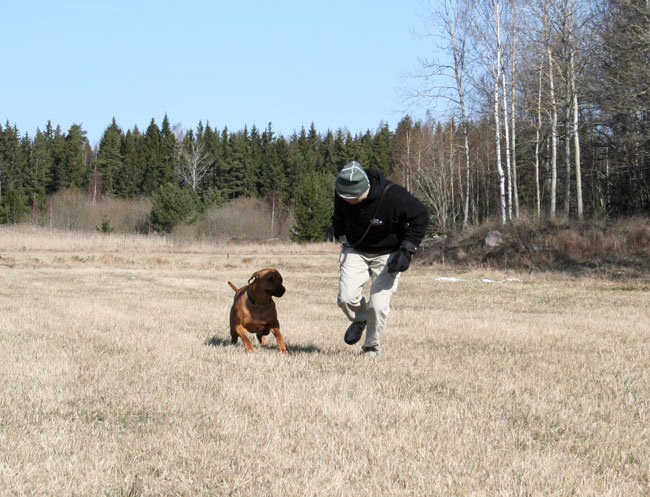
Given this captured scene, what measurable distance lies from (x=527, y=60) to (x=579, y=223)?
28.4 feet

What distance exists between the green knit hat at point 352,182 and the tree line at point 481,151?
1648cm

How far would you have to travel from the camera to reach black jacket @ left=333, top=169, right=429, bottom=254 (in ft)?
20.4

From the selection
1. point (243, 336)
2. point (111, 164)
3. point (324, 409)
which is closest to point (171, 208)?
point (111, 164)

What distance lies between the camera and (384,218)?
20.7ft

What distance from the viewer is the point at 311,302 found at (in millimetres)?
14086

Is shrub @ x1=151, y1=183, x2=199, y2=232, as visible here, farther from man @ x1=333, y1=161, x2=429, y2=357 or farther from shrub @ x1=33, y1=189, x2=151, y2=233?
man @ x1=333, y1=161, x2=429, y2=357

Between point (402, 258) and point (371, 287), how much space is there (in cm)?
56

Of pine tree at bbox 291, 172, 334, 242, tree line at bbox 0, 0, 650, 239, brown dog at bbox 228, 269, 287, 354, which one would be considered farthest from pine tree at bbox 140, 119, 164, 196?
brown dog at bbox 228, 269, 287, 354

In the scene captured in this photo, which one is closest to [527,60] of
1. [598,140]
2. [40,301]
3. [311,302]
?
[598,140]

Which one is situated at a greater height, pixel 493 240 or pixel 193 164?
pixel 193 164

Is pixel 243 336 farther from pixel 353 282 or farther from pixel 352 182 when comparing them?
pixel 352 182

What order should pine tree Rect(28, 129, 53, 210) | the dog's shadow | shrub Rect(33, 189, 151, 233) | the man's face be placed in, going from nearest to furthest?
the man's face
the dog's shadow
shrub Rect(33, 189, 151, 233)
pine tree Rect(28, 129, 53, 210)

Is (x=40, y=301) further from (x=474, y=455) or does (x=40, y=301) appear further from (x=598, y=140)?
(x=598, y=140)

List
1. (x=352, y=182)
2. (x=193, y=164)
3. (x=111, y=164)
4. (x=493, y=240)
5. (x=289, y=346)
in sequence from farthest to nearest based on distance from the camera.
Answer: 1. (x=111, y=164)
2. (x=193, y=164)
3. (x=493, y=240)
4. (x=289, y=346)
5. (x=352, y=182)
